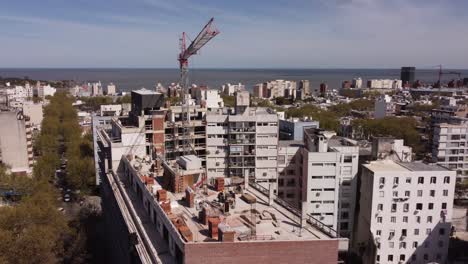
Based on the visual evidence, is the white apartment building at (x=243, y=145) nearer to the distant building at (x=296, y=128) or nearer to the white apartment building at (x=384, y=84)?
the distant building at (x=296, y=128)

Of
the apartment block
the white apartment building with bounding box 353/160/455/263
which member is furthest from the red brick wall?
the apartment block

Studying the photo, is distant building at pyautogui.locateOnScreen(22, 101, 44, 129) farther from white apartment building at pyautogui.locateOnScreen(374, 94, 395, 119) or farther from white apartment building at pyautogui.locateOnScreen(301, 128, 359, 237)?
white apartment building at pyautogui.locateOnScreen(374, 94, 395, 119)

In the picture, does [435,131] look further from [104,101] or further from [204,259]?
[104,101]

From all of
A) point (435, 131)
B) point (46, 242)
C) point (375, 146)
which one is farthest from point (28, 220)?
point (435, 131)

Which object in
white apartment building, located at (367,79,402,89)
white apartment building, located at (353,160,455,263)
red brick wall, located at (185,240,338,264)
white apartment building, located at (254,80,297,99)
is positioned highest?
white apartment building, located at (367,79,402,89)

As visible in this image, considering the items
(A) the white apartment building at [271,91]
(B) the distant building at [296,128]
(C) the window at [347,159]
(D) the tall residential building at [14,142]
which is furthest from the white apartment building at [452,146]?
(A) the white apartment building at [271,91]

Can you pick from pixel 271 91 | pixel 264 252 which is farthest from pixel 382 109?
pixel 264 252
